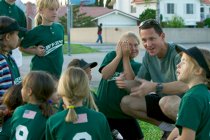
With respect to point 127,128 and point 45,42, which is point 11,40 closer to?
point 45,42

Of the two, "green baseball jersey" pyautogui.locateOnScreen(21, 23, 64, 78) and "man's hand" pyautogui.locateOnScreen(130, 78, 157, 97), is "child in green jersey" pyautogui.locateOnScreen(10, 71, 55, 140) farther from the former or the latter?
"green baseball jersey" pyautogui.locateOnScreen(21, 23, 64, 78)

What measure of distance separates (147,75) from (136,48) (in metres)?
0.35

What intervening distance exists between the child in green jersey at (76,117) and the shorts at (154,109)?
1910 millimetres

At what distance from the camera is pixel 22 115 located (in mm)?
4320

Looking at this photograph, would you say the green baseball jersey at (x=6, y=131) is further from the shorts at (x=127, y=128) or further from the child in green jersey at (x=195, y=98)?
the shorts at (x=127, y=128)

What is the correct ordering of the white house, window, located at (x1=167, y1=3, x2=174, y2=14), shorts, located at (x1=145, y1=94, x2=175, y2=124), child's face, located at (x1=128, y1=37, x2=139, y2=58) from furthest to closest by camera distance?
window, located at (x1=167, y1=3, x2=174, y2=14) < the white house < child's face, located at (x1=128, y1=37, x2=139, y2=58) < shorts, located at (x1=145, y1=94, x2=175, y2=124)

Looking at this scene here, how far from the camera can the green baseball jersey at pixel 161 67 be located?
5715mm

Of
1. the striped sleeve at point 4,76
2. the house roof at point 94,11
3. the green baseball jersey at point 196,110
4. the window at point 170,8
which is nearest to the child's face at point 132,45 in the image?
the striped sleeve at point 4,76

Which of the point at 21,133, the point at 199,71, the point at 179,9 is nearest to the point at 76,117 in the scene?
the point at 21,133

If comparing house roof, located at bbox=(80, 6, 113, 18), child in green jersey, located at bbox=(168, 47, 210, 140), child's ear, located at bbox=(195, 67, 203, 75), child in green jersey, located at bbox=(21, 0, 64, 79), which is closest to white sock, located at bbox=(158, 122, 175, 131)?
child in green jersey, located at bbox=(21, 0, 64, 79)

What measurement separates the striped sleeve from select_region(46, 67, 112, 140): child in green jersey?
1344 millimetres

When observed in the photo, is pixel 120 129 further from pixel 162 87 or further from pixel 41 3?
pixel 41 3

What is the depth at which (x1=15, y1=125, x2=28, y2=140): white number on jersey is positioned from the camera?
14.2ft

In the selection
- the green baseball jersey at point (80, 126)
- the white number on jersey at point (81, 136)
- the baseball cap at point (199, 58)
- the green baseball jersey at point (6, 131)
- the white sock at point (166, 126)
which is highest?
the baseball cap at point (199, 58)
